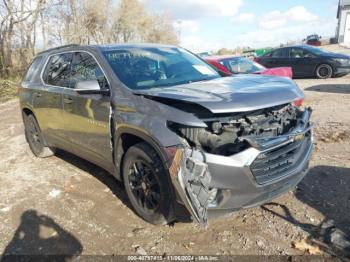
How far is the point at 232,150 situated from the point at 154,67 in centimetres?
174

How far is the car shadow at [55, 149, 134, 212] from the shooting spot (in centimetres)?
483

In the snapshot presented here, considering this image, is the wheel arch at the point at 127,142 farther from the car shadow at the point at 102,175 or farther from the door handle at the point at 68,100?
the door handle at the point at 68,100

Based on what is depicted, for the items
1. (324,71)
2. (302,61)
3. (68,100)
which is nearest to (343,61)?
(324,71)

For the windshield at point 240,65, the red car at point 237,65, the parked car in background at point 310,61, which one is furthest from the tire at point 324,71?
the windshield at point 240,65

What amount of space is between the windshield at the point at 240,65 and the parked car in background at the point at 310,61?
5.81m

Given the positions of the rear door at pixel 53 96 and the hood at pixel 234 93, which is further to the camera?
the rear door at pixel 53 96

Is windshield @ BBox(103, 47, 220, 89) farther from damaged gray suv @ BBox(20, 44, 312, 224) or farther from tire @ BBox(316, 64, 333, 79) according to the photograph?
tire @ BBox(316, 64, 333, 79)

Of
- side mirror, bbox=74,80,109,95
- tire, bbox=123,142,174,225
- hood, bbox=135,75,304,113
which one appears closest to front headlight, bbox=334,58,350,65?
hood, bbox=135,75,304,113

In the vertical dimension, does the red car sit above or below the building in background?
below

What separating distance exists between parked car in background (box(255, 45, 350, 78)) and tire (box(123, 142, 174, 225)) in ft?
43.1

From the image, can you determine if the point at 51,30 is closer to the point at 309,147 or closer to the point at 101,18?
the point at 101,18

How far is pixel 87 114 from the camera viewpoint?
15.0ft

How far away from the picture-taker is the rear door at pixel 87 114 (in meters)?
4.30

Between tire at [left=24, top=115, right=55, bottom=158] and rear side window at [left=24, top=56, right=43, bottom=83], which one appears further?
tire at [left=24, top=115, right=55, bottom=158]
